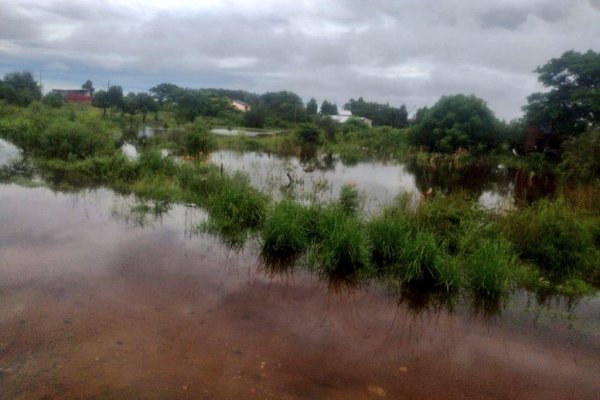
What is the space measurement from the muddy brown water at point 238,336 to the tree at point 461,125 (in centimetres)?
2230

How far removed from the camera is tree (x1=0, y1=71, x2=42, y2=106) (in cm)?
3533

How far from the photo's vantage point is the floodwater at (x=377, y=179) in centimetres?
1318

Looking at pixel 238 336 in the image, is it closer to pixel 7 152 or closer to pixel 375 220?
pixel 375 220

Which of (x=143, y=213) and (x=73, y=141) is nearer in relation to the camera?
(x=143, y=213)

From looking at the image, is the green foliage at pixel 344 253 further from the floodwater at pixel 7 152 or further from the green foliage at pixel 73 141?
the floodwater at pixel 7 152

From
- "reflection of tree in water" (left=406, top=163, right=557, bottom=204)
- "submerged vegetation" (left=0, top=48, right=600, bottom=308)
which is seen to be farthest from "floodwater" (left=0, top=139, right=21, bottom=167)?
"reflection of tree in water" (left=406, top=163, right=557, bottom=204)

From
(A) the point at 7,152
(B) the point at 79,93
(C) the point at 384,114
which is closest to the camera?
(A) the point at 7,152

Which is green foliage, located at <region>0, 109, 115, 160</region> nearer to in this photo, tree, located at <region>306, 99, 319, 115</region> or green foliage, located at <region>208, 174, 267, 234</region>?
green foliage, located at <region>208, 174, 267, 234</region>

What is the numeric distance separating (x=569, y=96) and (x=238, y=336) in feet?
83.2

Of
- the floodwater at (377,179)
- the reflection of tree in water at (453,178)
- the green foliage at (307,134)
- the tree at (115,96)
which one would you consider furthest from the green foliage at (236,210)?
the tree at (115,96)

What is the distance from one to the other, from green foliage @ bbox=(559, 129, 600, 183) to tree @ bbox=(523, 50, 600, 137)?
30.0 feet

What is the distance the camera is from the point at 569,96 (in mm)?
23547

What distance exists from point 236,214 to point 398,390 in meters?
5.47

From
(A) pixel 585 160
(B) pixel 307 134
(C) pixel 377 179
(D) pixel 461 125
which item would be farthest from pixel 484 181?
(B) pixel 307 134
